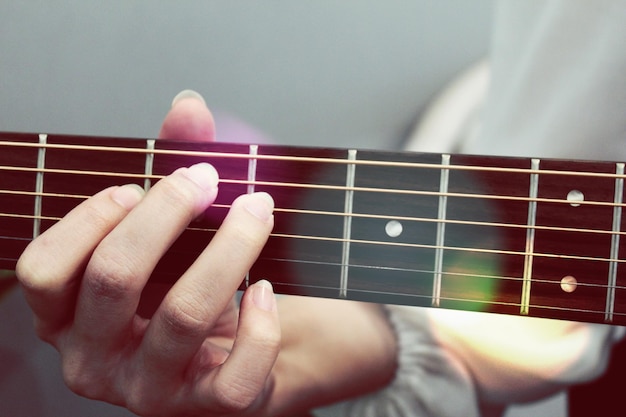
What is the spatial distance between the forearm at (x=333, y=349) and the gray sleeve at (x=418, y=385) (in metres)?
0.02

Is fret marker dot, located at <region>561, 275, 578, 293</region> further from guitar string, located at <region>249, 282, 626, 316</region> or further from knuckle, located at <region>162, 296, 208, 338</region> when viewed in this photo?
knuckle, located at <region>162, 296, 208, 338</region>

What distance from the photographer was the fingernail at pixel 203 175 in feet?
1.60

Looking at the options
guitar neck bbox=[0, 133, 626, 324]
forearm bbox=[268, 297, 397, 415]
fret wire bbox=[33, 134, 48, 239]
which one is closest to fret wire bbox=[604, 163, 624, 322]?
guitar neck bbox=[0, 133, 626, 324]

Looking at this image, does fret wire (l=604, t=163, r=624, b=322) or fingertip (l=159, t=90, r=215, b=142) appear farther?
fingertip (l=159, t=90, r=215, b=142)

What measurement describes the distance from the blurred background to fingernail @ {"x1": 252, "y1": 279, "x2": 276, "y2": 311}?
1.54 feet

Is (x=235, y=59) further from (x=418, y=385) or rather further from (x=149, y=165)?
(x=418, y=385)

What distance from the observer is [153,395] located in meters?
0.55

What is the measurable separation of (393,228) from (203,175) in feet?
0.60

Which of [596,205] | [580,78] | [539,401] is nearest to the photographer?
[596,205]

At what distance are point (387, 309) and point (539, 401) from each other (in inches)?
11.3

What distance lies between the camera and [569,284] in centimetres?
49

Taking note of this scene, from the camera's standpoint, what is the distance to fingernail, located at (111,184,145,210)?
0.50 m

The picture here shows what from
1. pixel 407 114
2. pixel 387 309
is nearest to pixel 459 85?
pixel 407 114

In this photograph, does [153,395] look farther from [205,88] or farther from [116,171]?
[205,88]
